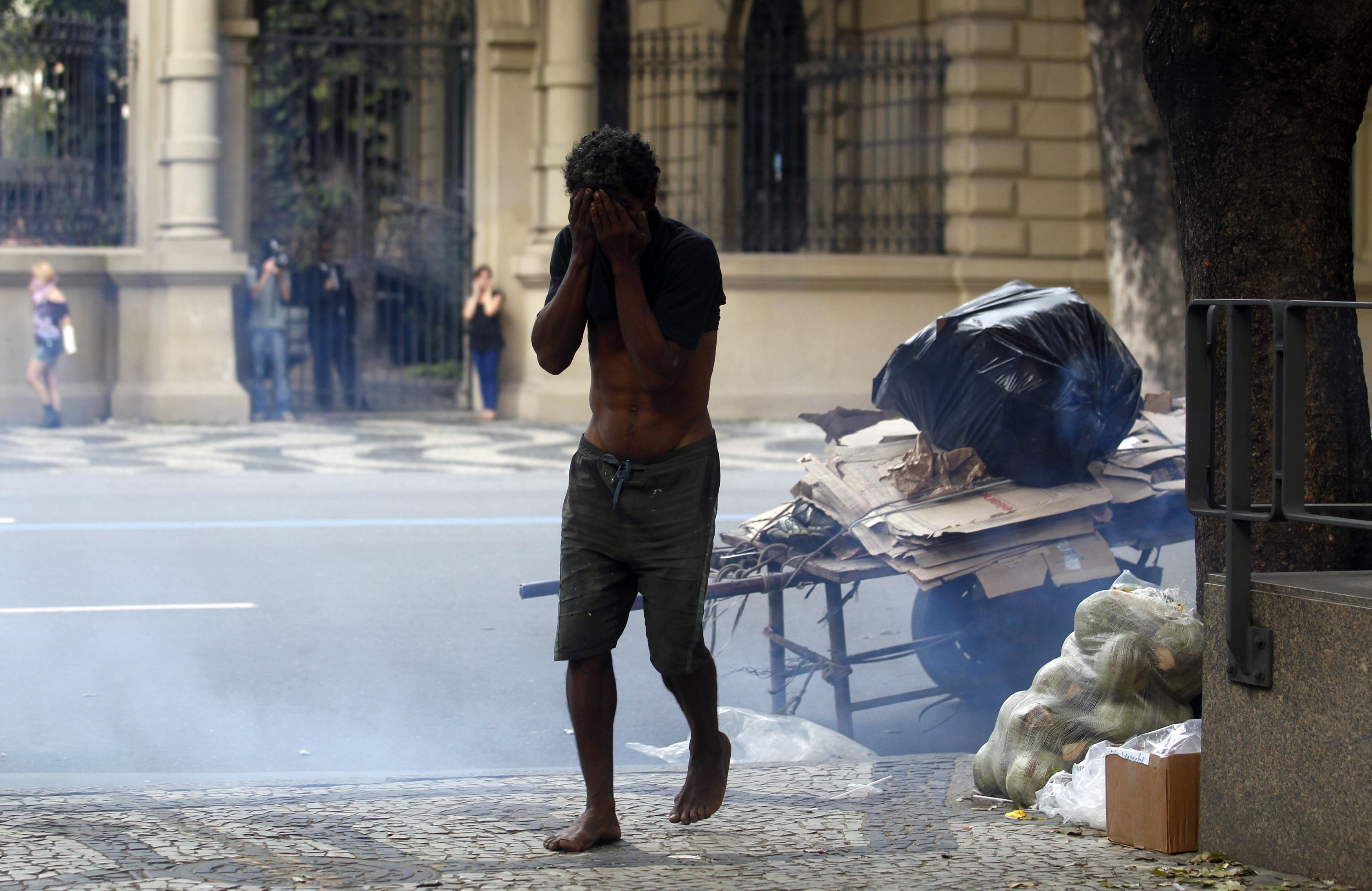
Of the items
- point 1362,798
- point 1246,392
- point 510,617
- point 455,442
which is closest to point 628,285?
point 1246,392

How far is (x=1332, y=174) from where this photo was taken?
4523 millimetres

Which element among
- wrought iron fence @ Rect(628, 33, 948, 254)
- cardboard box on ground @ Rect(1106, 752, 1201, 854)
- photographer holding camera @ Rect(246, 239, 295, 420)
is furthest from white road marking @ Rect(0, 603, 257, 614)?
wrought iron fence @ Rect(628, 33, 948, 254)

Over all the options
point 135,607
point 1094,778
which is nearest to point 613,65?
point 135,607

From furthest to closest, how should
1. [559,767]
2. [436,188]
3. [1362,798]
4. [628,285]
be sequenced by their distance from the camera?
[436,188]
[559,767]
[628,285]
[1362,798]

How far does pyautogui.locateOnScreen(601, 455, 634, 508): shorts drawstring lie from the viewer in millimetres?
4117

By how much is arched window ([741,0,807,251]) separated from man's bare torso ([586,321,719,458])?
14.6 m

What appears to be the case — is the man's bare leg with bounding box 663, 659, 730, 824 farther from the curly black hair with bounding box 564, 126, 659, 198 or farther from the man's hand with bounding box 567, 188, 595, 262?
the curly black hair with bounding box 564, 126, 659, 198

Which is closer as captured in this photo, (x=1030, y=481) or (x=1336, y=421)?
(x=1336, y=421)

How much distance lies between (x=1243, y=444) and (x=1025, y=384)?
198 cm

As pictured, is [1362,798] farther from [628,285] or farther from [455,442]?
[455,442]

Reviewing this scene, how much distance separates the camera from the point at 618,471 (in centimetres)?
414

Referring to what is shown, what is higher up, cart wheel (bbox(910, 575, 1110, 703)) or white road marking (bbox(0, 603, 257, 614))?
cart wheel (bbox(910, 575, 1110, 703))

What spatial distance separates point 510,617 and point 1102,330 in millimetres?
3476

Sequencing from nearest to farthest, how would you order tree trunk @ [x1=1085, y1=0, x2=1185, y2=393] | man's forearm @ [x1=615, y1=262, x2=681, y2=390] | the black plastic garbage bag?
man's forearm @ [x1=615, y1=262, x2=681, y2=390] → the black plastic garbage bag → tree trunk @ [x1=1085, y1=0, x2=1185, y2=393]
